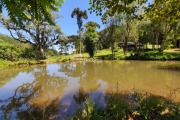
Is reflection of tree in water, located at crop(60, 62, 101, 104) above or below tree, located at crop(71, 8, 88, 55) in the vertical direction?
below

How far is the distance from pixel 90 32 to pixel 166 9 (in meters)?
23.6

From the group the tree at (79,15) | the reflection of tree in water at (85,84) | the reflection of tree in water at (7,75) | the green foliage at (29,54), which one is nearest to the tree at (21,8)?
the reflection of tree in water at (85,84)

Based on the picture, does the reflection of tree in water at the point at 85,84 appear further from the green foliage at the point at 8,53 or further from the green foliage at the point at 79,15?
the green foliage at the point at 79,15

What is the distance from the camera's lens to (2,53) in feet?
66.1

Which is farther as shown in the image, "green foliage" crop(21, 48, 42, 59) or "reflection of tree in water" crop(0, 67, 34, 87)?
"green foliage" crop(21, 48, 42, 59)

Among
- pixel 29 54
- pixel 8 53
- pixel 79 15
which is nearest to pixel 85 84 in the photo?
pixel 8 53

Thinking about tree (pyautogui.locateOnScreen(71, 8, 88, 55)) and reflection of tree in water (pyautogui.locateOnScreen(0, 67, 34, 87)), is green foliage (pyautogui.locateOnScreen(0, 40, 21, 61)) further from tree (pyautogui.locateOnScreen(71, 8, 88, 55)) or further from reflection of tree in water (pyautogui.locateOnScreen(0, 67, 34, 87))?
tree (pyautogui.locateOnScreen(71, 8, 88, 55))

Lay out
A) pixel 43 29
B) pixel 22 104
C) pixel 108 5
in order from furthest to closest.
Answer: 1. pixel 43 29
2. pixel 22 104
3. pixel 108 5

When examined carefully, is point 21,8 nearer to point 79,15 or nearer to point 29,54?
point 29,54

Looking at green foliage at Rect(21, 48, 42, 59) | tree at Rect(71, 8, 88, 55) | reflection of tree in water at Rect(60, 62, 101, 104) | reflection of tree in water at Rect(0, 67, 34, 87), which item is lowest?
reflection of tree in water at Rect(60, 62, 101, 104)

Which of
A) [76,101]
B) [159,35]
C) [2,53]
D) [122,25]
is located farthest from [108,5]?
[159,35]

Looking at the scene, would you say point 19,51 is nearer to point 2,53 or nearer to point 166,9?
point 2,53

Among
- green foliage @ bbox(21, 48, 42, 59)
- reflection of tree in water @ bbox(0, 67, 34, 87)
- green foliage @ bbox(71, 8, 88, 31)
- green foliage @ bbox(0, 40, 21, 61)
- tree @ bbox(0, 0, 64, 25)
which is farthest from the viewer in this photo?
green foliage @ bbox(71, 8, 88, 31)

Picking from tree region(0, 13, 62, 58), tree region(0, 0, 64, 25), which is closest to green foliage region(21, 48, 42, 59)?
tree region(0, 13, 62, 58)
